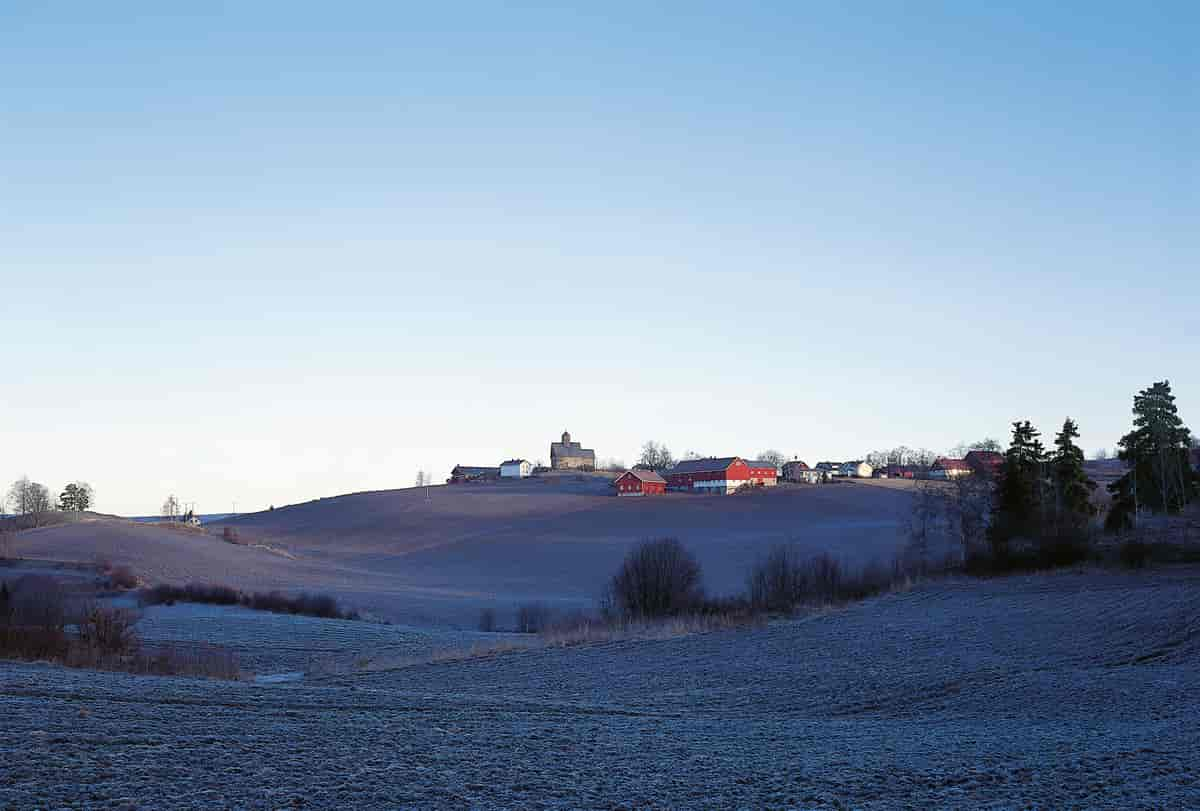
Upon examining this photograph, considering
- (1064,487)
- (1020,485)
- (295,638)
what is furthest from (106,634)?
(1064,487)

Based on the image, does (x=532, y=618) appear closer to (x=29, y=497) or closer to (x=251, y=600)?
(x=251, y=600)

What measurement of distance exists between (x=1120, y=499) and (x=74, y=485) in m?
147

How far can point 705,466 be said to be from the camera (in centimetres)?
15138

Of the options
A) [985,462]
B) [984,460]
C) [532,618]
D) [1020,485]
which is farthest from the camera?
[984,460]

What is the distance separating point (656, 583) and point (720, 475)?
104500 millimetres

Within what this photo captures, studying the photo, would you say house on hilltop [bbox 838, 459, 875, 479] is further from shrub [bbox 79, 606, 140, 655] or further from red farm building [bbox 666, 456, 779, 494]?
shrub [bbox 79, 606, 140, 655]

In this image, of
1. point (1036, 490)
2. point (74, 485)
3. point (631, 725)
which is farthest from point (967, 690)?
point (74, 485)

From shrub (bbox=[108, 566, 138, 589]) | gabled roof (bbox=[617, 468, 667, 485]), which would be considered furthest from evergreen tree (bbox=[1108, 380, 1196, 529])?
gabled roof (bbox=[617, 468, 667, 485])

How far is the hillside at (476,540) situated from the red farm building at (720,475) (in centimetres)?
1195

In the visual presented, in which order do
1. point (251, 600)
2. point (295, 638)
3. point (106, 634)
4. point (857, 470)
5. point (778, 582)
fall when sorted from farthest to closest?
point (857, 470)
point (251, 600)
point (778, 582)
point (295, 638)
point (106, 634)

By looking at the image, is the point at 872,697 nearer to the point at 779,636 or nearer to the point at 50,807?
the point at 779,636

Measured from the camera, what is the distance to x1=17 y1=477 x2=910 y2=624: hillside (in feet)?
219

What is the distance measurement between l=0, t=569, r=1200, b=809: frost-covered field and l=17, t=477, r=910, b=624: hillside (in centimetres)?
3175

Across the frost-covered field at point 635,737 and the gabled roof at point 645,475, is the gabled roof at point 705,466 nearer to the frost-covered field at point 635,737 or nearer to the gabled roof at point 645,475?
the gabled roof at point 645,475
